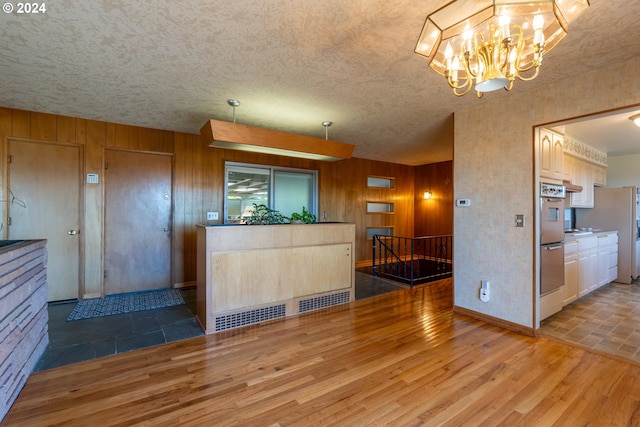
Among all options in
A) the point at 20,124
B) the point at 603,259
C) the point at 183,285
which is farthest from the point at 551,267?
the point at 20,124

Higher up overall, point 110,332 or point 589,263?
point 589,263

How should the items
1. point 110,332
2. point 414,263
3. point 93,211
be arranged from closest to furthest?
point 110,332
point 93,211
point 414,263

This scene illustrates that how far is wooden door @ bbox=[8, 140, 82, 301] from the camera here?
11.4ft

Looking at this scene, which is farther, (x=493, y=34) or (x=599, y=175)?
(x=599, y=175)

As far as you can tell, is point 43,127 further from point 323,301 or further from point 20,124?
point 323,301

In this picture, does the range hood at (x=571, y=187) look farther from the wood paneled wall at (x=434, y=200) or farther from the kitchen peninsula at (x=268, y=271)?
the kitchen peninsula at (x=268, y=271)

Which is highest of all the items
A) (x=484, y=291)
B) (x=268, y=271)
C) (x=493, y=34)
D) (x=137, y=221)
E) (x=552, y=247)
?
(x=493, y=34)

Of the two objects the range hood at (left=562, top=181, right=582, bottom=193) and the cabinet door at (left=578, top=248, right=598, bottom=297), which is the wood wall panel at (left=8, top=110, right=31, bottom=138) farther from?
the cabinet door at (left=578, top=248, right=598, bottom=297)

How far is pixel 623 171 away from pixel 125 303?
29.2 feet

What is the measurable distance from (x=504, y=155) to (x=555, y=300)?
183cm

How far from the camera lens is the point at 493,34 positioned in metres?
1.56

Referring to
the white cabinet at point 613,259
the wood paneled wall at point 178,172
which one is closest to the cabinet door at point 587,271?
the white cabinet at point 613,259

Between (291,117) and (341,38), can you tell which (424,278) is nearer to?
(291,117)

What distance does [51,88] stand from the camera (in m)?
2.81
